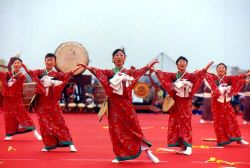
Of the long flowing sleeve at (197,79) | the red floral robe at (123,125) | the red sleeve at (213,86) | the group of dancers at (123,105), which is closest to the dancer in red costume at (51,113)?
the group of dancers at (123,105)

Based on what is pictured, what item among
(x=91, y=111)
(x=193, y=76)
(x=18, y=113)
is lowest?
(x=91, y=111)

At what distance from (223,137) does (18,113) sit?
8.49 ft

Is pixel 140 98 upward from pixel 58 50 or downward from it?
downward

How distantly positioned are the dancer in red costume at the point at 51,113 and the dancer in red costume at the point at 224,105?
5.86 feet

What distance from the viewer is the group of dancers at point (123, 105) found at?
425 cm

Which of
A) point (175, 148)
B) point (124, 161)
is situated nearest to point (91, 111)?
point (175, 148)

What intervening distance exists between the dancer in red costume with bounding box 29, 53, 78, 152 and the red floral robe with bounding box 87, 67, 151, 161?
2.65ft

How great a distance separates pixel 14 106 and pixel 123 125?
2332mm

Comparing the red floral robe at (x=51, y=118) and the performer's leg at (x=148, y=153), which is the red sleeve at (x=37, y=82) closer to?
the red floral robe at (x=51, y=118)

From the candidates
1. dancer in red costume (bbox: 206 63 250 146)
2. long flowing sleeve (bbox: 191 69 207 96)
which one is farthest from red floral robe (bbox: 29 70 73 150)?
dancer in red costume (bbox: 206 63 250 146)

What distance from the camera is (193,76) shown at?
4.94m

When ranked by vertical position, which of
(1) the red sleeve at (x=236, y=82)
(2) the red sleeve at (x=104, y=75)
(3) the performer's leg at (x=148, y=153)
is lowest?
(3) the performer's leg at (x=148, y=153)

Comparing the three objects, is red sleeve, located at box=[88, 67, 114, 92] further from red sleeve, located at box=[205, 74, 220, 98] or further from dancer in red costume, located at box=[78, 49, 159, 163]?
red sleeve, located at box=[205, 74, 220, 98]

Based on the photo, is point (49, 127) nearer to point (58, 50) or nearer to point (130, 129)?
point (130, 129)
